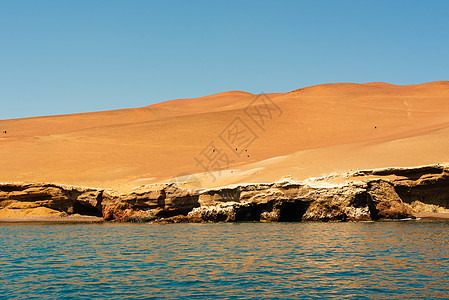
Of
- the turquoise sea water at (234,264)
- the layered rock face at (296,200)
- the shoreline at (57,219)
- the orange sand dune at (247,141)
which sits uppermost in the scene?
the orange sand dune at (247,141)

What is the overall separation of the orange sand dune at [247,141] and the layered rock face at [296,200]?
6.93 feet

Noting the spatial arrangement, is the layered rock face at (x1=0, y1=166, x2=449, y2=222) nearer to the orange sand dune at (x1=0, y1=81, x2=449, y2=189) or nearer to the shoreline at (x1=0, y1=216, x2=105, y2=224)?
the shoreline at (x1=0, y1=216, x2=105, y2=224)

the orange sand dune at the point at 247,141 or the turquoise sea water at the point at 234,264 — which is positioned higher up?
the orange sand dune at the point at 247,141

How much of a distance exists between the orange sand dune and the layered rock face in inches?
83.2

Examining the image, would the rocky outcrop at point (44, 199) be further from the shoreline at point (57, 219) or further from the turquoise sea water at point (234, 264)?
the turquoise sea water at point (234, 264)

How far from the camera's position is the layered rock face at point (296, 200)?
1062 inches

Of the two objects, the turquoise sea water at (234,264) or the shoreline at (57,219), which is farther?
the shoreline at (57,219)

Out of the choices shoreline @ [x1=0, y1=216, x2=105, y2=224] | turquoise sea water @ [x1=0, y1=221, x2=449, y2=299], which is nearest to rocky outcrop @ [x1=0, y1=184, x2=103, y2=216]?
shoreline @ [x1=0, y1=216, x2=105, y2=224]

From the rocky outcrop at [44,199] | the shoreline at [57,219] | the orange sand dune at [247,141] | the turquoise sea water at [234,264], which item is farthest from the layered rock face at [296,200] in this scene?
the turquoise sea water at [234,264]

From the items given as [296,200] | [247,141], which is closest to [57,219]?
[296,200]

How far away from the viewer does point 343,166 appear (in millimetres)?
33062

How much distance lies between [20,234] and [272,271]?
49.8 ft

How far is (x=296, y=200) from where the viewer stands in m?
27.7

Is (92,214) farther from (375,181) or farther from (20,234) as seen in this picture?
(375,181)
